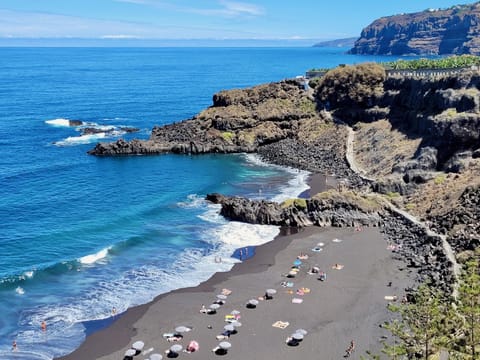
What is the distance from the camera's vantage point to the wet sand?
41.9 metres

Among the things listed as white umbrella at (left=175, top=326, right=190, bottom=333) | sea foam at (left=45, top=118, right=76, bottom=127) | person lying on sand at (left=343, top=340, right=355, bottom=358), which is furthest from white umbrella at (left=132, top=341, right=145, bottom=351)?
sea foam at (left=45, top=118, right=76, bottom=127)

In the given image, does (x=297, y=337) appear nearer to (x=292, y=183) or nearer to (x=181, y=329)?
(x=181, y=329)

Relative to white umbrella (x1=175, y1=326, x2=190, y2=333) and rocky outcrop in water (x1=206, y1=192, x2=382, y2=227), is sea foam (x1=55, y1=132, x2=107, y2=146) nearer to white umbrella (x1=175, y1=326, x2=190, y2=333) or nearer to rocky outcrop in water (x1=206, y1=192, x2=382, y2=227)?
rocky outcrop in water (x1=206, y1=192, x2=382, y2=227)

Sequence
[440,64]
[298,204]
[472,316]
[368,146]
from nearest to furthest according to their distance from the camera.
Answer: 1. [472,316]
2. [298,204]
3. [368,146]
4. [440,64]

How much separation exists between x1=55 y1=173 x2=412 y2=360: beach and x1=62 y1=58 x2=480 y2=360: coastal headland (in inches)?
5.7

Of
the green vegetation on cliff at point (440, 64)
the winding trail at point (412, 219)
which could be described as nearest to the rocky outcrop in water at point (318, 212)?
the winding trail at point (412, 219)

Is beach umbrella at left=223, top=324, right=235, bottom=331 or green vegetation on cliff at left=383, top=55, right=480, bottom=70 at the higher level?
green vegetation on cliff at left=383, top=55, right=480, bottom=70

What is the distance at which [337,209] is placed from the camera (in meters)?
69.2

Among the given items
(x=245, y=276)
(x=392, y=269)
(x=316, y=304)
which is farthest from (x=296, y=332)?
(x=392, y=269)

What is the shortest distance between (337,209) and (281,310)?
24.6 m

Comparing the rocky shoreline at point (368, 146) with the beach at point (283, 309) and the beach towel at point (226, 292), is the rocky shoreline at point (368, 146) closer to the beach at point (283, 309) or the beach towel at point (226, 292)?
the beach at point (283, 309)

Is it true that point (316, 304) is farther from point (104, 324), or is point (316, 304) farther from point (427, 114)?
point (427, 114)

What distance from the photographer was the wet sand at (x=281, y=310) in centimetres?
4188

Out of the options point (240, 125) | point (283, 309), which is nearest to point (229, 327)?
point (283, 309)
